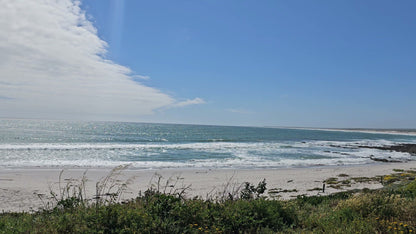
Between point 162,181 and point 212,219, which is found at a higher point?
point 212,219

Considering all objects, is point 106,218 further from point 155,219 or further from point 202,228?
point 202,228

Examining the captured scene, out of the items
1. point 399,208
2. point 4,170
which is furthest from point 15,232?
point 4,170

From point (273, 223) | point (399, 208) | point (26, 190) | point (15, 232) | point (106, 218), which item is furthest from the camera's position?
point (26, 190)

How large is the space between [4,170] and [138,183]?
11.5 metres

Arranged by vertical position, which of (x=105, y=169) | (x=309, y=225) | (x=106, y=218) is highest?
(x=106, y=218)

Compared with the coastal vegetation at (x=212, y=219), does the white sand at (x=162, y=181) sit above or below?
below

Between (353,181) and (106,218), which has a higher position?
(106,218)

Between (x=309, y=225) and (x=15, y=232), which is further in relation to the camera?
(x=309, y=225)

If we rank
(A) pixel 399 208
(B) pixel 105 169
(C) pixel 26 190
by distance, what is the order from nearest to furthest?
(A) pixel 399 208
(C) pixel 26 190
(B) pixel 105 169

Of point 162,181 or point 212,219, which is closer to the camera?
point 212,219

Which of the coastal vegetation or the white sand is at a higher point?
the coastal vegetation

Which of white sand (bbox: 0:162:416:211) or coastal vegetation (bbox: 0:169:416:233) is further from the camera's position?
white sand (bbox: 0:162:416:211)

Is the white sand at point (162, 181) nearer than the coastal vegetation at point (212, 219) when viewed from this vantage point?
No

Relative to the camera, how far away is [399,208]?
504cm
